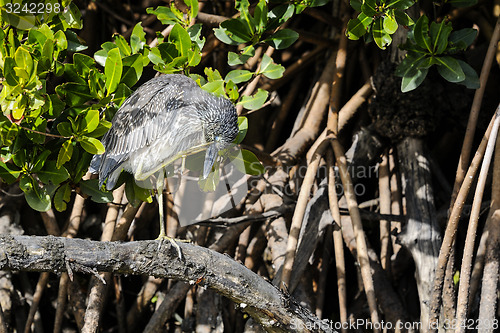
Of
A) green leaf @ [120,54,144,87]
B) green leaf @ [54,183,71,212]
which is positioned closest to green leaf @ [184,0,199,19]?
green leaf @ [120,54,144,87]

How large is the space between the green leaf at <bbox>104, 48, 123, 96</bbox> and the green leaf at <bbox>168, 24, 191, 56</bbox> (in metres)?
0.26

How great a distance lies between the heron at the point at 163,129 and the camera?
2.34 m

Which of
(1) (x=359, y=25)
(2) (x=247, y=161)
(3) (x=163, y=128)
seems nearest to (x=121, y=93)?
(3) (x=163, y=128)

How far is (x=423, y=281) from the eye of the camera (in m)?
2.74

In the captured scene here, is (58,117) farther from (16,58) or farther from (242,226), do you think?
(242,226)

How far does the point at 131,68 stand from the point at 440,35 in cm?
124

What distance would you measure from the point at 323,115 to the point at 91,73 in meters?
1.49

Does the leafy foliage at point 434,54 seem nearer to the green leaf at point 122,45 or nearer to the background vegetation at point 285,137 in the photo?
the background vegetation at point 285,137

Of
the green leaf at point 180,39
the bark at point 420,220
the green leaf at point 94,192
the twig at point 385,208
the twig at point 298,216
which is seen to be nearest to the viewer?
the green leaf at point 180,39

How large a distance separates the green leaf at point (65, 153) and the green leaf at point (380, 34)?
4.02 ft

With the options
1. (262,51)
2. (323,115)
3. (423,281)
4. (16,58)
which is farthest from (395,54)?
(16,58)

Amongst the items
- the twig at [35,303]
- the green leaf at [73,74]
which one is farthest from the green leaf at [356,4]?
the twig at [35,303]

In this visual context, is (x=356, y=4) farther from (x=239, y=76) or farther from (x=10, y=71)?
(x=10, y=71)

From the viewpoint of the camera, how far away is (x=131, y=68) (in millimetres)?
2238
